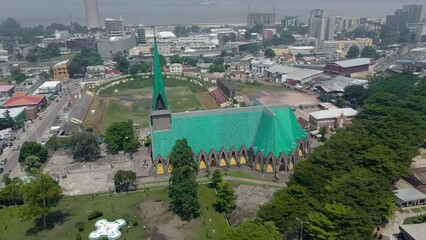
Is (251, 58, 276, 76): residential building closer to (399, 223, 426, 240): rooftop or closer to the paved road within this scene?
the paved road

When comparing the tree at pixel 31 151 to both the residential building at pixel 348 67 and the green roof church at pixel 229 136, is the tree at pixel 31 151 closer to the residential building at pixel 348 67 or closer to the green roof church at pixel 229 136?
the green roof church at pixel 229 136

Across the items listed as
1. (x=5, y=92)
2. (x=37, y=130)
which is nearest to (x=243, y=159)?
(x=37, y=130)

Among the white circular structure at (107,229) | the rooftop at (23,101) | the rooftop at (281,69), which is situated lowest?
the white circular structure at (107,229)

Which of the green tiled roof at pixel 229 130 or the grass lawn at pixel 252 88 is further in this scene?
the grass lawn at pixel 252 88

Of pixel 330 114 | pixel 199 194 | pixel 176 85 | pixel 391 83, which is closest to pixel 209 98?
pixel 176 85

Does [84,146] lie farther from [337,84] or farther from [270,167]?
[337,84]

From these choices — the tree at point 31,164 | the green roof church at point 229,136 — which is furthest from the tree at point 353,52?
the tree at point 31,164

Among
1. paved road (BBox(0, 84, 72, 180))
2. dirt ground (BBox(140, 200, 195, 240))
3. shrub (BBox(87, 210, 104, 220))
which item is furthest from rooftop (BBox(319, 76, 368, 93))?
shrub (BBox(87, 210, 104, 220))
